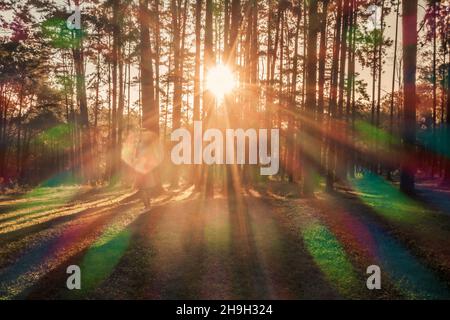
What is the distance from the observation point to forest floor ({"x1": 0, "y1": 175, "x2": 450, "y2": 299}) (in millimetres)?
6863

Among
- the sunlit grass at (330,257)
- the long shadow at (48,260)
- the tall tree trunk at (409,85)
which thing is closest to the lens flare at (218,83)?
the tall tree trunk at (409,85)

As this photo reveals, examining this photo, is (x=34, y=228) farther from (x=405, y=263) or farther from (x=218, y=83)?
(x=218, y=83)

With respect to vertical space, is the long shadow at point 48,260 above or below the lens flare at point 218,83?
below

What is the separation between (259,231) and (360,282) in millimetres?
3855

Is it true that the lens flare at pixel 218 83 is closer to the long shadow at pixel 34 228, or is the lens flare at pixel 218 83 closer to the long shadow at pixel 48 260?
the long shadow at pixel 34 228

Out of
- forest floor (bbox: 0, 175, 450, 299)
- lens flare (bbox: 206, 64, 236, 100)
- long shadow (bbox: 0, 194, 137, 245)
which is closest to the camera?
forest floor (bbox: 0, 175, 450, 299)

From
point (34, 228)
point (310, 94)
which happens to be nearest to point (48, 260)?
point (34, 228)

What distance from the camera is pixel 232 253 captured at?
345 inches

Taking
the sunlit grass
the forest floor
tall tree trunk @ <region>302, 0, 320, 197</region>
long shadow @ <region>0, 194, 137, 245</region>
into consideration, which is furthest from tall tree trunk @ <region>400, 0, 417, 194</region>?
long shadow @ <region>0, 194, 137, 245</region>

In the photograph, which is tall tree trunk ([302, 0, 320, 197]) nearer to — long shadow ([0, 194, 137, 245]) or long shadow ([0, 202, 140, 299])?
long shadow ([0, 202, 140, 299])

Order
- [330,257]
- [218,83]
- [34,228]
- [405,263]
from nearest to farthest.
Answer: [405,263] → [330,257] → [34,228] → [218,83]

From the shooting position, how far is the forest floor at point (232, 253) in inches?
270

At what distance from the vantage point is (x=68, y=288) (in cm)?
706
